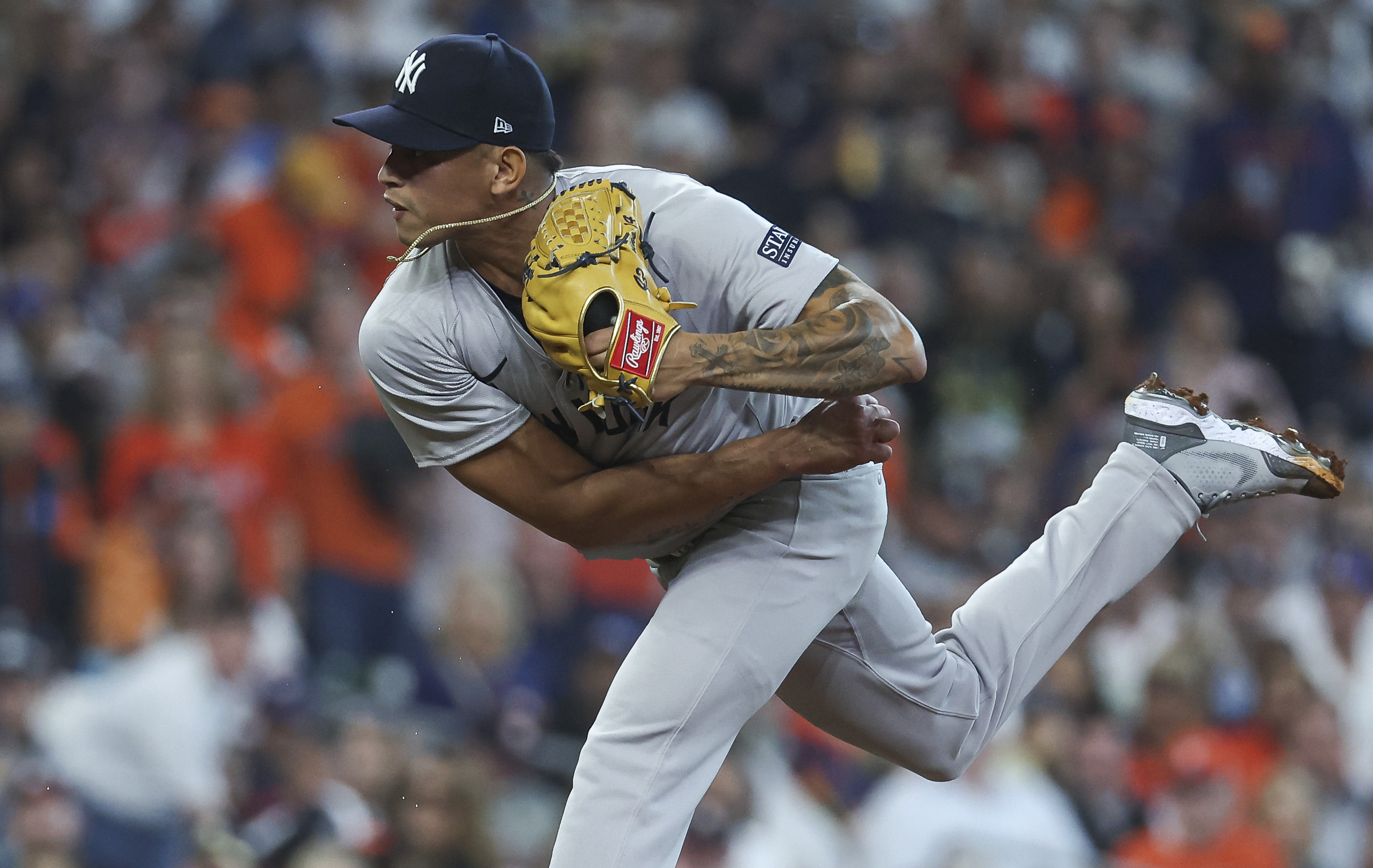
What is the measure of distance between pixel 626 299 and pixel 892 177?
5436 millimetres

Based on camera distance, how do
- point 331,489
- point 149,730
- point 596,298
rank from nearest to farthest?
point 596,298 < point 149,730 < point 331,489

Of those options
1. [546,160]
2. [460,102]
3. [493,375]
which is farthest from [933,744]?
[460,102]

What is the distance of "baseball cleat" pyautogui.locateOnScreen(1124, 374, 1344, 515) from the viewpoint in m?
3.56

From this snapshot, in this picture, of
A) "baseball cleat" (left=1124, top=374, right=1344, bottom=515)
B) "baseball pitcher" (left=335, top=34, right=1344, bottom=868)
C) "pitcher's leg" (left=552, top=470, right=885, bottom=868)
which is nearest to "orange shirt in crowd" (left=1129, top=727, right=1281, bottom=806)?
"baseball cleat" (left=1124, top=374, right=1344, bottom=515)

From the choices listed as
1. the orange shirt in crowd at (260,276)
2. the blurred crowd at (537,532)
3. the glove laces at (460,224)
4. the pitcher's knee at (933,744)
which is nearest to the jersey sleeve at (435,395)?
the glove laces at (460,224)

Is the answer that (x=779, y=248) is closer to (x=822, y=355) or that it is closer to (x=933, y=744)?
(x=822, y=355)

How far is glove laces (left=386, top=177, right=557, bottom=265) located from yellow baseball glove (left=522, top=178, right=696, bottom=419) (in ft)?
0.52

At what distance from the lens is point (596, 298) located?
8.96 feet

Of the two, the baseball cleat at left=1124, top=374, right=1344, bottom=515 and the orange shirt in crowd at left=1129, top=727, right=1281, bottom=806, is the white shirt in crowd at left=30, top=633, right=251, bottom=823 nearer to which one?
the baseball cleat at left=1124, top=374, right=1344, bottom=515

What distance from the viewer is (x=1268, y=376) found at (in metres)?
7.93

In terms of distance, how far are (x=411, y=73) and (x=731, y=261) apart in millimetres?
714

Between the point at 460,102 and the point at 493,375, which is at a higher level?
the point at 460,102

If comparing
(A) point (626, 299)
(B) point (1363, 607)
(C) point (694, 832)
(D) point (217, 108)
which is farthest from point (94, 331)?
(B) point (1363, 607)

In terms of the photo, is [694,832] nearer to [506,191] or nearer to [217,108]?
[506,191]
